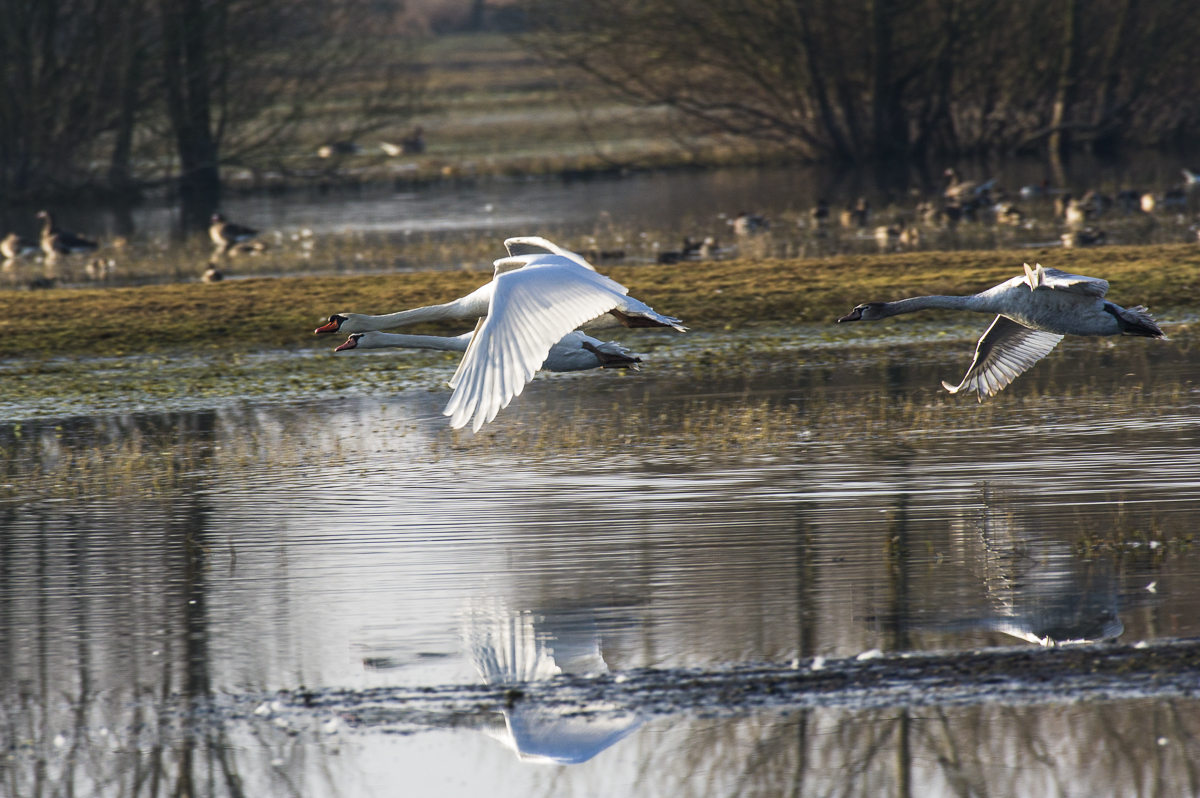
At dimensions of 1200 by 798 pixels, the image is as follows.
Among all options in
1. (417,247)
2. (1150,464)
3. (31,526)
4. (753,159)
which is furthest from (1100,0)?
(31,526)

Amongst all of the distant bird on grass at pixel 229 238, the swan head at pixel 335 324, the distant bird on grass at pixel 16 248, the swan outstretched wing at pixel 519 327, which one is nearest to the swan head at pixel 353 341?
the swan head at pixel 335 324

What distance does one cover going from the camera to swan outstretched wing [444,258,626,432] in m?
6.41

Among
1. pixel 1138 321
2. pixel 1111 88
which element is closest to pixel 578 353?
pixel 1138 321

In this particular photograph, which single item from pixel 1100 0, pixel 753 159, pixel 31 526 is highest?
pixel 1100 0

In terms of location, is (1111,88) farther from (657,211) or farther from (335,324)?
(335,324)

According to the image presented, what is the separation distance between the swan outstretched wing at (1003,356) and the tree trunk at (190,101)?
2528cm

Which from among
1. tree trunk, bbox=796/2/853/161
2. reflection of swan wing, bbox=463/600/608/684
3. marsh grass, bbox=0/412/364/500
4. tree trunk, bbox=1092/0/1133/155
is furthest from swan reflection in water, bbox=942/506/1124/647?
tree trunk, bbox=1092/0/1133/155

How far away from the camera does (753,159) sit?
40.8m

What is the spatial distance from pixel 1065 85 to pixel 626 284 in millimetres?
26657

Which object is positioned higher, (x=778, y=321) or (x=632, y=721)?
(x=778, y=321)

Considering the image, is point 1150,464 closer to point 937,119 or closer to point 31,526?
point 31,526

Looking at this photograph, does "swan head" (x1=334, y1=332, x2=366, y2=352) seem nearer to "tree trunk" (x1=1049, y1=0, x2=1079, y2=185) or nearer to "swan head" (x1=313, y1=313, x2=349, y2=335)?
"swan head" (x1=313, y1=313, x2=349, y2=335)

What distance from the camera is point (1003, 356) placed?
9.65 m

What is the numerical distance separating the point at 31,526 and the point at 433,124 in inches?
2088
